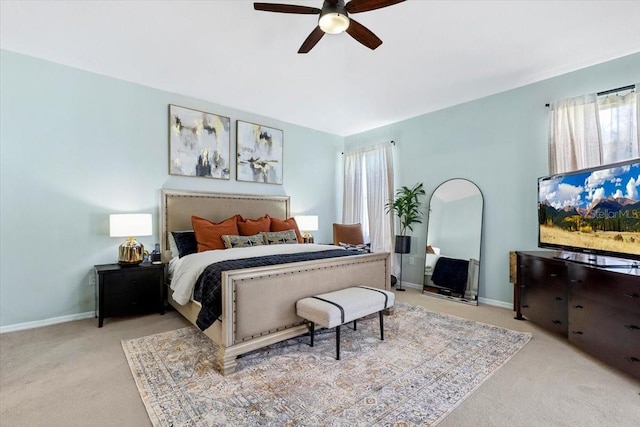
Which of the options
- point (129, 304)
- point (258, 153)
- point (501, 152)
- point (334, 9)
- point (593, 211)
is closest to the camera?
point (334, 9)

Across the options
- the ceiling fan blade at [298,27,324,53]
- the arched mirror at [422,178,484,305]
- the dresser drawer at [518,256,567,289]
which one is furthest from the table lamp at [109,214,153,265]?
the dresser drawer at [518,256,567,289]

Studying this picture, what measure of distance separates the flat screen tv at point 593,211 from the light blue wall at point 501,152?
1.56 feet

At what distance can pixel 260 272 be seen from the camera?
2342 millimetres

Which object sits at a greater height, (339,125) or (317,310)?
(339,125)

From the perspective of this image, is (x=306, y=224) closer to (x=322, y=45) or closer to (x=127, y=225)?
Result: (x=127, y=225)

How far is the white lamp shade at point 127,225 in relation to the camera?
3.17m

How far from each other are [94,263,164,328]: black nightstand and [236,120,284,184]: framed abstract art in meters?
1.85

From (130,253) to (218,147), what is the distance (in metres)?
1.85

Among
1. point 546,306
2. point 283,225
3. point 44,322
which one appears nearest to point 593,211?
point 546,306

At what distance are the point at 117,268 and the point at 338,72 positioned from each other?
324cm

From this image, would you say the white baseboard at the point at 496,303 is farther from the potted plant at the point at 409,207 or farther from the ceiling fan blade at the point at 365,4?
the ceiling fan blade at the point at 365,4

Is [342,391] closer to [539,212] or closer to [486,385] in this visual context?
[486,385]

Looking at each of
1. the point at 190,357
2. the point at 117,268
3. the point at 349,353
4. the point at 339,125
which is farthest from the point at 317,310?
the point at 339,125

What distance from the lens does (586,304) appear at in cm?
237
